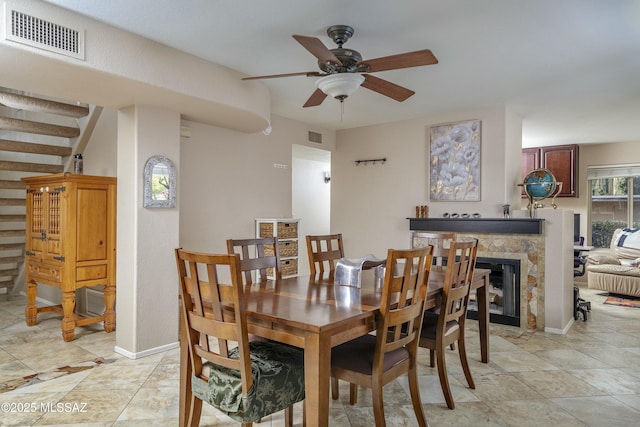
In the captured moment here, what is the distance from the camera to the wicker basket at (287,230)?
15.0 ft

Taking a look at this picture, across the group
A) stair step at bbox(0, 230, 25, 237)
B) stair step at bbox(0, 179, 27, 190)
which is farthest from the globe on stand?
stair step at bbox(0, 230, 25, 237)

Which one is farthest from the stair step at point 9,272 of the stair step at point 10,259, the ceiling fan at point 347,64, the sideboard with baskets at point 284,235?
the ceiling fan at point 347,64

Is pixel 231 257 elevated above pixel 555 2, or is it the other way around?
pixel 555 2

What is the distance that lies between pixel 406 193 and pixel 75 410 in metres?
4.13

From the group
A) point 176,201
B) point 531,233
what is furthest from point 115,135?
point 531,233

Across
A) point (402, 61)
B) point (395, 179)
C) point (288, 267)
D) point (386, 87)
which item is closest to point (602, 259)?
point (395, 179)

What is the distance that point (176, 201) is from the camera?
357 centimetres

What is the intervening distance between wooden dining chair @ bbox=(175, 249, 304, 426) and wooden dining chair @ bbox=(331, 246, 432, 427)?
0.26m

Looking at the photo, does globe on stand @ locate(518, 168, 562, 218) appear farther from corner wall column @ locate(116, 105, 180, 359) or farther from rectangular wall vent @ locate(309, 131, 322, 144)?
corner wall column @ locate(116, 105, 180, 359)

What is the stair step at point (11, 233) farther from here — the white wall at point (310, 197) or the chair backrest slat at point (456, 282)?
the chair backrest slat at point (456, 282)

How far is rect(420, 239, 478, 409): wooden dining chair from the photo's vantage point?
7.93ft

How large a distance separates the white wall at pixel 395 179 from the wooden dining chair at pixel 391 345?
277cm

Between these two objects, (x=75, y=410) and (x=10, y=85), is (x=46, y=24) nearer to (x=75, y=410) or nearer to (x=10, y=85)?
(x=10, y=85)

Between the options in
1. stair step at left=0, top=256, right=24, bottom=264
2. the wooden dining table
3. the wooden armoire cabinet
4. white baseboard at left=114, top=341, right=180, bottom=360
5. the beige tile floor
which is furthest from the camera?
stair step at left=0, top=256, right=24, bottom=264
